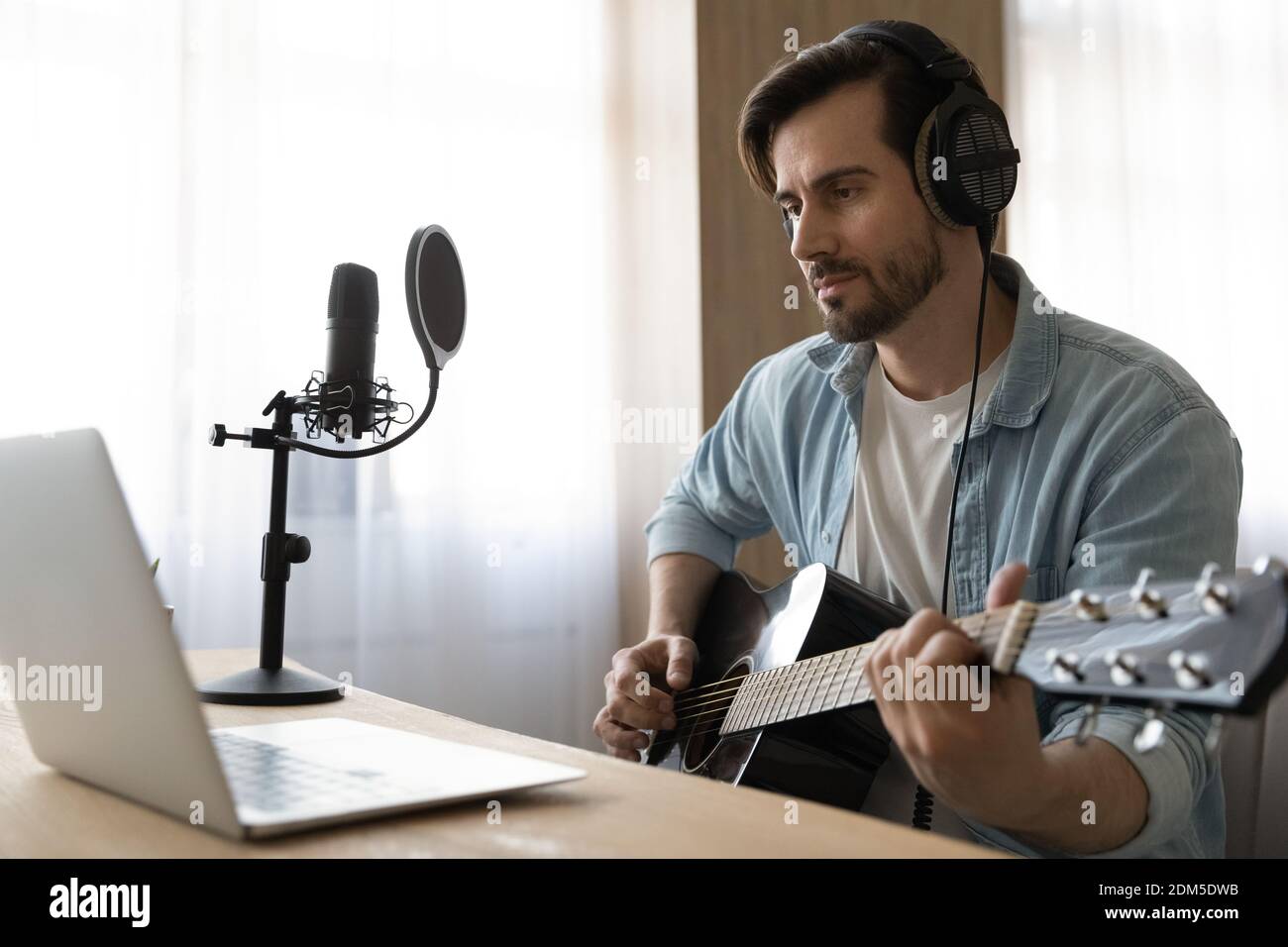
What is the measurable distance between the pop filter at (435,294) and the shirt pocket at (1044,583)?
645mm

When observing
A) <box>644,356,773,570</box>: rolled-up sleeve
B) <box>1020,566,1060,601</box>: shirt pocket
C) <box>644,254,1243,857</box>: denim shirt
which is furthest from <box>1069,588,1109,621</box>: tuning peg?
<box>644,356,773,570</box>: rolled-up sleeve

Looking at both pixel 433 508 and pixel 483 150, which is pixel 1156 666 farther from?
pixel 483 150

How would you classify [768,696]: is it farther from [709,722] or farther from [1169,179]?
[1169,179]

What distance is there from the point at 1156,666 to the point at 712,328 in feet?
6.90

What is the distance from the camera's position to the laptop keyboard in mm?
575

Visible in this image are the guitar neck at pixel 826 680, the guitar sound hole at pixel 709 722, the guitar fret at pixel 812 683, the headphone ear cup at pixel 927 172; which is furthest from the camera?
the headphone ear cup at pixel 927 172

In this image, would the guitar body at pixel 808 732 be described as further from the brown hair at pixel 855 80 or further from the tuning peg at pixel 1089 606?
the brown hair at pixel 855 80

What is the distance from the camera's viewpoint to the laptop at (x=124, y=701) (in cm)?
53

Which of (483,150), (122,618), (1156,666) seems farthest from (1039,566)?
(483,150)

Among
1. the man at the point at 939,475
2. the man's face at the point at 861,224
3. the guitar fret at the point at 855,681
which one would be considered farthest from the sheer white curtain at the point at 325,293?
the guitar fret at the point at 855,681

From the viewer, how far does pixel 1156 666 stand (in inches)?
21.1

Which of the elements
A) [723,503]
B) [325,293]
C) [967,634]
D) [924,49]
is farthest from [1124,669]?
[325,293]

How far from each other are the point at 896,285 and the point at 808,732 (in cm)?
56

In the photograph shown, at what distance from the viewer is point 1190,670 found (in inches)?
20.1
